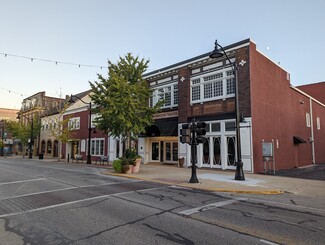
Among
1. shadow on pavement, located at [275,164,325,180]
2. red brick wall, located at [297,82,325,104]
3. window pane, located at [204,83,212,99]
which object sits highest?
red brick wall, located at [297,82,325,104]

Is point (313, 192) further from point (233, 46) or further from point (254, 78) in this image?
point (233, 46)

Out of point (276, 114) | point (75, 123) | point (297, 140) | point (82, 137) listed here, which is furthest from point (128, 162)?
point (75, 123)

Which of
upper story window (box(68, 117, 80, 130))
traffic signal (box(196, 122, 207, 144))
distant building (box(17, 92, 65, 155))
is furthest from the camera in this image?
distant building (box(17, 92, 65, 155))

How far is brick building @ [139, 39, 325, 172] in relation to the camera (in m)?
18.0

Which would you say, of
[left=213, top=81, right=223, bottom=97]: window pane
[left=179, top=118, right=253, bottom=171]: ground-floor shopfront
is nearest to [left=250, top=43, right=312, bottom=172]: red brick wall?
[left=179, top=118, right=253, bottom=171]: ground-floor shopfront

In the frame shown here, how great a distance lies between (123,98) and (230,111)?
27.6ft

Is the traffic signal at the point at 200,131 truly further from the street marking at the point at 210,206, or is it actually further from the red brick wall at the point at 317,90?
the red brick wall at the point at 317,90

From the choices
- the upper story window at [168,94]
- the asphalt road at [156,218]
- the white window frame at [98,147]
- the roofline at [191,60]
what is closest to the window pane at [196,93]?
the upper story window at [168,94]

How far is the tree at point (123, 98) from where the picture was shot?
56.3 ft

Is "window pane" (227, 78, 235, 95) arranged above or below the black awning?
above

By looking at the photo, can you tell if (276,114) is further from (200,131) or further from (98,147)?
(98,147)

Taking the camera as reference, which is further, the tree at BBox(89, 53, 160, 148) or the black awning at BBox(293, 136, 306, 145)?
the black awning at BBox(293, 136, 306, 145)

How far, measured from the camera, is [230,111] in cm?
1908

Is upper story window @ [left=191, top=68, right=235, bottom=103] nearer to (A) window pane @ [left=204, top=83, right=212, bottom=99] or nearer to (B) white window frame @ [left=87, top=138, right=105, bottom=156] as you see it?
(A) window pane @ [left=204, top=83, right=212, bottom=99]
